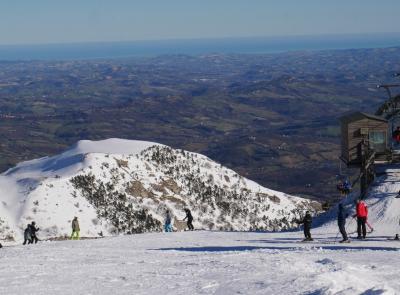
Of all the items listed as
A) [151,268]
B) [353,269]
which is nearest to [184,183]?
[151,268]

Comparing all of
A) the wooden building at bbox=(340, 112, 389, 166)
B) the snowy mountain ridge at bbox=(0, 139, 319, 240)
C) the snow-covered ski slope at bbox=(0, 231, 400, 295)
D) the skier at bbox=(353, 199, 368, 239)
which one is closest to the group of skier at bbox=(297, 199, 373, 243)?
the skier at bbox=(353, 199, 368, 239)

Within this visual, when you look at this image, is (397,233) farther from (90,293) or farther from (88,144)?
(88,144)

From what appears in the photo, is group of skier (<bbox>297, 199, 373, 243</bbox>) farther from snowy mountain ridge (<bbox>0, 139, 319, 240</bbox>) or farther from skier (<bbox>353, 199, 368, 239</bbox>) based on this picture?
snowy mountain ridge (<bbox>0, 139, 319, 240</bbox>)

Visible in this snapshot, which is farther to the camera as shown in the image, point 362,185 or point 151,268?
point 362,185

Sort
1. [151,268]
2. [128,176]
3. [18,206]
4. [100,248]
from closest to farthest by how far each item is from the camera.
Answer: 1. [151,268]
2. [100,248]
3. [18,206]
4. [128,176]

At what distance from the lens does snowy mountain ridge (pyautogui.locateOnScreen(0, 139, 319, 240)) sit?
156 ft

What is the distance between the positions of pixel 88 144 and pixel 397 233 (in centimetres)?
4791

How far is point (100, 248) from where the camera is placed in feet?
86.2

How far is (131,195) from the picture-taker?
54531 millimetres

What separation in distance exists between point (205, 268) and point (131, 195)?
119 feet

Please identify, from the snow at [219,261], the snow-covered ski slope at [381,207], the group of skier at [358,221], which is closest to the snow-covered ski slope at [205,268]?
the snow at [219,261]

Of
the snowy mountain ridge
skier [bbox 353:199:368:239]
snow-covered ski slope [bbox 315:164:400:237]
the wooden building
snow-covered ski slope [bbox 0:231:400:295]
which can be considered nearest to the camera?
snow-covered ski slope [bbox 0:231:400:295]

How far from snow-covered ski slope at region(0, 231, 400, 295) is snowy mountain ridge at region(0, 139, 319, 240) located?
63.5 feet

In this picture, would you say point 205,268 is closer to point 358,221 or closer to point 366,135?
point 358,221
